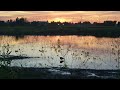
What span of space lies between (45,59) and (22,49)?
139 inches
